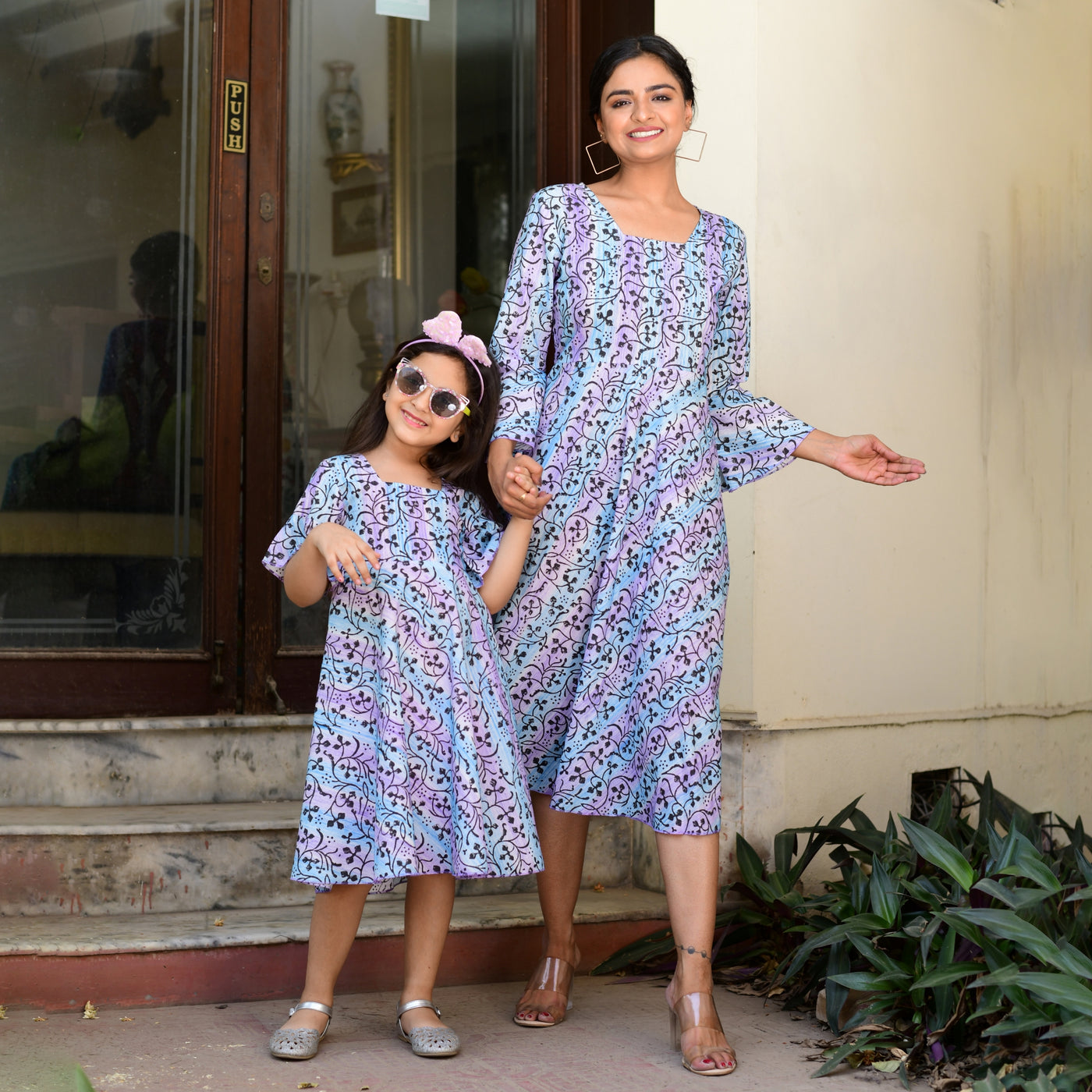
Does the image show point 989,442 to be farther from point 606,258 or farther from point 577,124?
point 606,258

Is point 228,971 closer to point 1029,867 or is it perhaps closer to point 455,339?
point 455,339

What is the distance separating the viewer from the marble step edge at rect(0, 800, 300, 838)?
3016mm

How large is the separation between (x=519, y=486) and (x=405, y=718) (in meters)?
0.52

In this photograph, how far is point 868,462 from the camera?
9.22 ft

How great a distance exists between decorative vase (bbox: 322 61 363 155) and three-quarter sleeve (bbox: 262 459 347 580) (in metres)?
1.87

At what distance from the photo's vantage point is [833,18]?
3.71 metres

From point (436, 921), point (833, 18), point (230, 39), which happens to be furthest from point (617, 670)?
point (230, 39)

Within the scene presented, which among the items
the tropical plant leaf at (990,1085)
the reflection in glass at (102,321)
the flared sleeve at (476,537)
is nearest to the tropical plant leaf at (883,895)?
the tropical plant leaf at (990,1085)

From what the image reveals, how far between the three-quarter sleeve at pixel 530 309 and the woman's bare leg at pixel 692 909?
903 millimetres

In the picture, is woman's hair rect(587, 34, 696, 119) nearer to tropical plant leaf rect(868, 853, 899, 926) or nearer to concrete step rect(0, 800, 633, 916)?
tropical plant leaf rect(868, 853, 899, 926)

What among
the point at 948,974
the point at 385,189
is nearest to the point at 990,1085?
the point at 948,974

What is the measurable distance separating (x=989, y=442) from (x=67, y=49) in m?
3.12

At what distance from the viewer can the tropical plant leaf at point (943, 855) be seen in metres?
2.64

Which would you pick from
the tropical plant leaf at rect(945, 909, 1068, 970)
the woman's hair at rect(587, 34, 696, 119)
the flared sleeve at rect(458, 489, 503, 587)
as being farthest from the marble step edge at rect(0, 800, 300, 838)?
the woman's hair at rect(587, 34, 696, 119)
